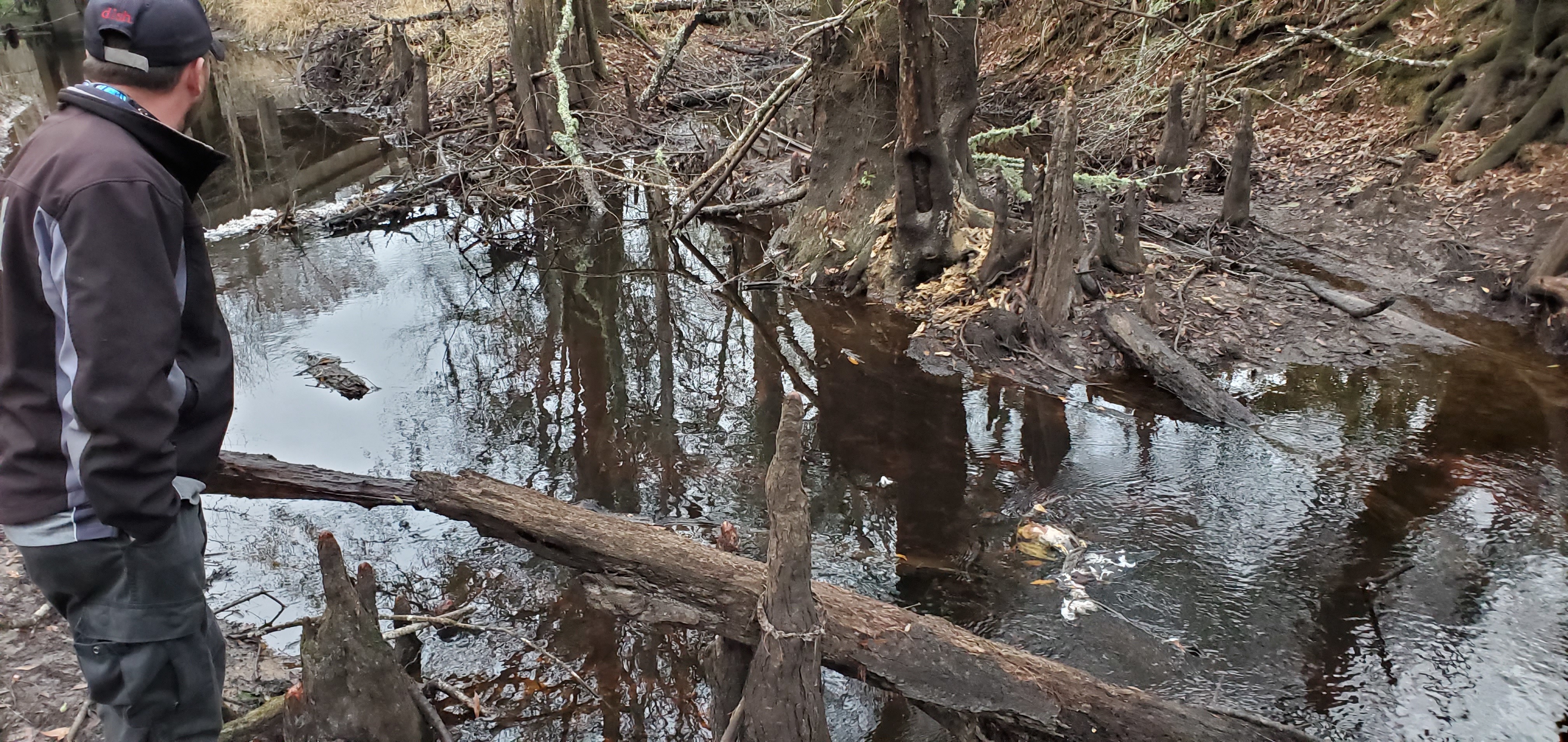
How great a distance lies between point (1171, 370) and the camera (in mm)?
6602

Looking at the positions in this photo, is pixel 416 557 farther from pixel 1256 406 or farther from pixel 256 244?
pixel 256 244

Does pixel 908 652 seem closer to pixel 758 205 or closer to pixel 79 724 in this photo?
pixel 79 724

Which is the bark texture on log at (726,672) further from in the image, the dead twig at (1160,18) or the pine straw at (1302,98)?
the pine straw at (1302,98)

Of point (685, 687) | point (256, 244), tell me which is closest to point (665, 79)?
point (256, 244)

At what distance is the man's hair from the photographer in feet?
6.60

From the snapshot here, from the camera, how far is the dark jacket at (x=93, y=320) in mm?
1850

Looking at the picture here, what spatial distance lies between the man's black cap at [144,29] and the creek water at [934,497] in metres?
2.85

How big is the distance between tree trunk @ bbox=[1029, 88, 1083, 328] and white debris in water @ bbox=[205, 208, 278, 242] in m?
9.52

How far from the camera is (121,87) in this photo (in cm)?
205

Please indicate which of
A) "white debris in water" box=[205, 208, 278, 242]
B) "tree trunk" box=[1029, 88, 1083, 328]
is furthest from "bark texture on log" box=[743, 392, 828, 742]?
"white debris in water" box=[205, 208, 278, 242]

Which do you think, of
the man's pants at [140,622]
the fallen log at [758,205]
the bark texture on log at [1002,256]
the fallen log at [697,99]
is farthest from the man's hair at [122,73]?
the fallen log at [697,99]

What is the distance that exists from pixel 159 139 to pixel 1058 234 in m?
6.39

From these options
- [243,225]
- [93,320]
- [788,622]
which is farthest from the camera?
[243,225]

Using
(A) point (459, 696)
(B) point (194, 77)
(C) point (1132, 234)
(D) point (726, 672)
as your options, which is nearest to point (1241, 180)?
(C) point (1132, 234)
